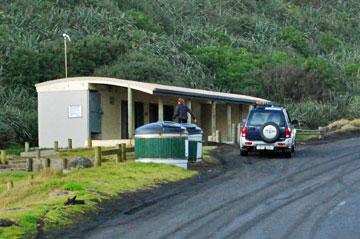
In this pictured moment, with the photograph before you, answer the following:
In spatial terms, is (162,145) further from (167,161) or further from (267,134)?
(267,134)

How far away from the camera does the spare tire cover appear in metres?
25.6

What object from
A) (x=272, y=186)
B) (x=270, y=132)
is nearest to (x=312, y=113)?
(x=270, y=132)

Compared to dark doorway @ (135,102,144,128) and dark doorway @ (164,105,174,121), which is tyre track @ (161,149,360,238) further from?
dark doorway @ (164,105,174,121)

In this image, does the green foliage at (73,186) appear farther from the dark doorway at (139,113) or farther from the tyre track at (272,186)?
the dark doorway at (139,113)

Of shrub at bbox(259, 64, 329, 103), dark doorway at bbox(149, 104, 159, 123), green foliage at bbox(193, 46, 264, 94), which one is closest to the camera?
dark doorway at bbox(149, 104, 159, 123)

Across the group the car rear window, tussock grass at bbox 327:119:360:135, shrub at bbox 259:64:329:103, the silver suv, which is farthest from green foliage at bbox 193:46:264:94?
the silver suv

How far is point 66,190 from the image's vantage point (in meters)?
15.9

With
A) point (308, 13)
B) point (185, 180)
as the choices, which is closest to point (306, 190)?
point (185, 180)

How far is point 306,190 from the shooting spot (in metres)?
16.9

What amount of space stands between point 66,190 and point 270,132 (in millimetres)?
11250

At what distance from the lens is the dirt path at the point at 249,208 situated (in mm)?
11805

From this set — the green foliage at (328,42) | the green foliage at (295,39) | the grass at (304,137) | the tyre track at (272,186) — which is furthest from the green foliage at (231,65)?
the tyre track at (272,186)

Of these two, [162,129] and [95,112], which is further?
[95,112]

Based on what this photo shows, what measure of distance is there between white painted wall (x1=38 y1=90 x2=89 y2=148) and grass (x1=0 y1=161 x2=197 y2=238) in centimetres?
934
